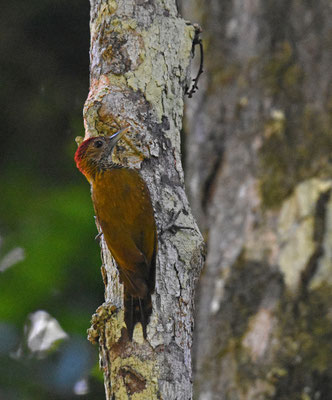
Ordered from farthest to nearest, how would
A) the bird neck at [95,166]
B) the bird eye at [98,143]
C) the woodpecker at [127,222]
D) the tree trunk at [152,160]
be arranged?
the bird neck at [95,166] → the bird eye at [98,143] → the woodpecker at [127,222] → the tree trunk at [152,160]

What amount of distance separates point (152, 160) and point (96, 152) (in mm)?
652

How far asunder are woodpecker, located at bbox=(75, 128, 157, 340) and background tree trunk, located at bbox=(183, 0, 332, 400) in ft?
5.17

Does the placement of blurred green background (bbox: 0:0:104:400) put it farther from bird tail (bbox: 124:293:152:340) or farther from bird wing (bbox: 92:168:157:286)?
bird tail (bbox: 124:293:152:340)

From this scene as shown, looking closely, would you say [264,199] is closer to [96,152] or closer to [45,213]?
[96,152]

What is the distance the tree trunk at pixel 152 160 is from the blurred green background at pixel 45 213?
3.31 meters

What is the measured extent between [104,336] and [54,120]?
5031 mm

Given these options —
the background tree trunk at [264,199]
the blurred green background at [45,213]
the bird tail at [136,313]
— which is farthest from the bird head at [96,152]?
the blurred green background at [45,213]

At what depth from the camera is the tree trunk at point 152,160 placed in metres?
2.59

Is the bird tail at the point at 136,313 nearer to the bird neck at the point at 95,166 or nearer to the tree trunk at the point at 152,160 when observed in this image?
the tree trunk at the point at 152,160

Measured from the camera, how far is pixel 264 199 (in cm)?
508

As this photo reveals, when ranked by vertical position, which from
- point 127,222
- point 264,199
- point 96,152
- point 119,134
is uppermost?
point 264,199

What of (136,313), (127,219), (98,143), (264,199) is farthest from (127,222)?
(264,199)

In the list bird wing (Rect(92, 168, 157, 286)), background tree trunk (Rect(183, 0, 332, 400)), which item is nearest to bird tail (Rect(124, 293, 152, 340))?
bird wing (Rect(92, 168, 157, 286))

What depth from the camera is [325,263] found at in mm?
Result: 4699
